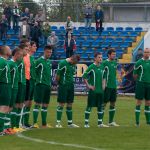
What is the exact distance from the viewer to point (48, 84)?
17.8 m

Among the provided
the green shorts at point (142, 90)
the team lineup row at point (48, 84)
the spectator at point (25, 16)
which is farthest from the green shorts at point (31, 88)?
the spectator at point (25, 16)

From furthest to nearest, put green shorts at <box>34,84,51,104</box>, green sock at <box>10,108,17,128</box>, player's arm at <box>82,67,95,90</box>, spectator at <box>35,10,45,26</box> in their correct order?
spectator at <box>35,10,45,26</box>
player's arm at <box>82,67,95,90</box>
green shorts at <box>34,84,51,104</box>
green sock at <box>10,108,17,128</box>

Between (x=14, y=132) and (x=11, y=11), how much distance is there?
82.0ft

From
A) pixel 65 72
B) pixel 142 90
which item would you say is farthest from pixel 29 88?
pixel 142 90

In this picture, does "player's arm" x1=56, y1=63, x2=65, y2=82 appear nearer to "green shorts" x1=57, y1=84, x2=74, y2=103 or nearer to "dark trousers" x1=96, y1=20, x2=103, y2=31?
"green shorts" x1=57, y1=84, x2=74, y2=103

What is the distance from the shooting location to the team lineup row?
54.0ft

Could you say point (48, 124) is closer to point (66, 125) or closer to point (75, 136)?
point (66, 125)

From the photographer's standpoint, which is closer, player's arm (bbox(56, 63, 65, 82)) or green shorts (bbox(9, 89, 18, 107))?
green shorts (bbox(9, 89, 18, 107))

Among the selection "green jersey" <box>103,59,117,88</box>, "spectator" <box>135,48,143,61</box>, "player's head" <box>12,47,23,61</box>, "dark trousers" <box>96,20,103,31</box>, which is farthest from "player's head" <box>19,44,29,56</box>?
"dark trousers" <box>96,20,103,31</box>

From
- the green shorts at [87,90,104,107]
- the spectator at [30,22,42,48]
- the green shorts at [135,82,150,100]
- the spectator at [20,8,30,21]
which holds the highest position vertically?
the spectator at [20,8,30,21]

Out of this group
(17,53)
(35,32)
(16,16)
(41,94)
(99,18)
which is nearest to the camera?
(17,53)

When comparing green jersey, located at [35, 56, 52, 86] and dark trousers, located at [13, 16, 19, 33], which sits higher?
dark trousers, located at [13, 16, 19, 33]

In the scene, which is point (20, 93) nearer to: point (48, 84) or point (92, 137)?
point (48, 84)

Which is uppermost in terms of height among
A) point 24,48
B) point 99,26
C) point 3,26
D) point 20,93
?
point 99,26
